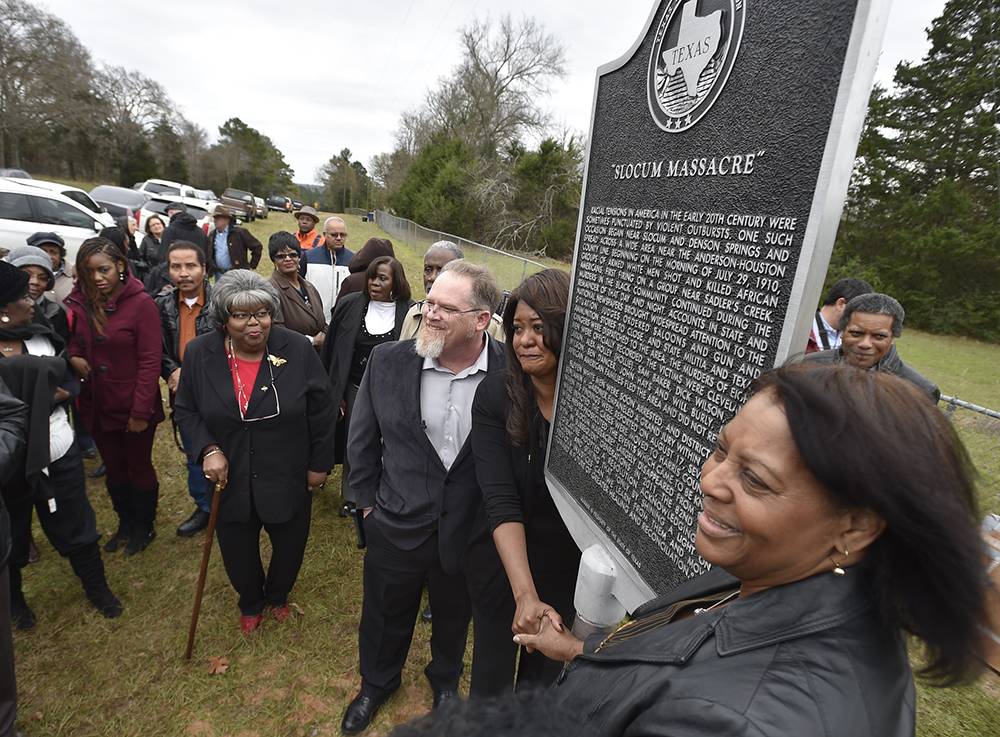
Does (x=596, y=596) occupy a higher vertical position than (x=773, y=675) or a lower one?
lower

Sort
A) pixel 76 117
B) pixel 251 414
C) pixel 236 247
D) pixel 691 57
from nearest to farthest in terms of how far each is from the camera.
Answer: pixel 691 57 < pixel 251 414 < pixel 236 247 < pixel 76 117

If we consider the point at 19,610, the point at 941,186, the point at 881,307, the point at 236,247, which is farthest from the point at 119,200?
the point at 941,186

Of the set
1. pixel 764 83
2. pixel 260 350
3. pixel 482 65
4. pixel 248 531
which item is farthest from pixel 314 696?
pixel 482 65

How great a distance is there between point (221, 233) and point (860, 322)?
30.6ft

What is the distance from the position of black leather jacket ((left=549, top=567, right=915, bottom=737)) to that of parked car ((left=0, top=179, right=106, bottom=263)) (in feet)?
43.4

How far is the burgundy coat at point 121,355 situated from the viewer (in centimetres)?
355

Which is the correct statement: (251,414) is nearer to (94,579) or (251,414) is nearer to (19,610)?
(94,579)

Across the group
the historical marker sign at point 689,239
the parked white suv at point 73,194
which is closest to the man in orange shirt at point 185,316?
the historical marker sign at point 689,239

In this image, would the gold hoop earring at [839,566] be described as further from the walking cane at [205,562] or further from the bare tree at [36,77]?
the bare tree at [36,77]

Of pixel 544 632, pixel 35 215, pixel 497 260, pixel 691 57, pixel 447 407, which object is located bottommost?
pixel 544 632

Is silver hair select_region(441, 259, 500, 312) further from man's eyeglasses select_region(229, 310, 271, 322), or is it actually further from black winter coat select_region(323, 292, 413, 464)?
black winter coat select_region(323, 292, 413, 464)

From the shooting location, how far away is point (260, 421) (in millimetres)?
2957

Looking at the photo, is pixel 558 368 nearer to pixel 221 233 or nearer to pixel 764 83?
pixel 764 83

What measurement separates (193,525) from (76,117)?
1706 inches
